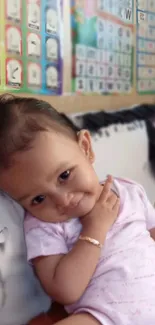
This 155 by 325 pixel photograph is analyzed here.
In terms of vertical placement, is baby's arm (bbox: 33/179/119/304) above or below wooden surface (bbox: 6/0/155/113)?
below

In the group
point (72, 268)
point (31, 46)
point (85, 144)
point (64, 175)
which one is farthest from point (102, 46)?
point (72, 268)

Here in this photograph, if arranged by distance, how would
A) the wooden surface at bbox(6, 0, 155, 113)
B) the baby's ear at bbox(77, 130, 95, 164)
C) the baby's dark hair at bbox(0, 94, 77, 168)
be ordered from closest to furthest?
the baby's dark hair at bbox(0, 94, 77, 168) → the baby's ear at bbox(77, 130, 95, 164) → the wooden surface at bbox(6, 0, 155, 113)

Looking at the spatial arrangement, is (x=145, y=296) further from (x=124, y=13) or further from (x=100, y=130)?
(x=124, y=13)

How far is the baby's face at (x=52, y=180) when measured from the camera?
78cm

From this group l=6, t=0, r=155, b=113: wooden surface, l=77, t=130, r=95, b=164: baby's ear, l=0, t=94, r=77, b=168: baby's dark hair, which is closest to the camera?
l=0, t=94, r=77, b=168: baby's dark hair

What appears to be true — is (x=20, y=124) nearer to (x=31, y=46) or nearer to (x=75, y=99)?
(x=31, y=46)

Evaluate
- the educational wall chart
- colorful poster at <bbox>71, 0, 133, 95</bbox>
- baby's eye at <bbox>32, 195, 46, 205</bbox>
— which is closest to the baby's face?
baby's eye at <bbox>32, 195, 46, 205</bbox>

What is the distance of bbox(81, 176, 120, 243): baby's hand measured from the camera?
83 centimetres

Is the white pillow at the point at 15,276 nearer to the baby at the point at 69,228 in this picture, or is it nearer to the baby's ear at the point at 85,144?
the baby at the point at 69,228

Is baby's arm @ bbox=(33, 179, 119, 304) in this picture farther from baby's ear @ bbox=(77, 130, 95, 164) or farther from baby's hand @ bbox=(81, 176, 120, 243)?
baby's ear @ bbox=(77, 130, 95, 164)

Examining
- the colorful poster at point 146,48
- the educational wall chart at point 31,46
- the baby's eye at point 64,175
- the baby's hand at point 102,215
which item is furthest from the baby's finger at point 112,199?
the colorful poster at point 146,48

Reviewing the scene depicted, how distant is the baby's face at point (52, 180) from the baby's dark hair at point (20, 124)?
11 millimetres

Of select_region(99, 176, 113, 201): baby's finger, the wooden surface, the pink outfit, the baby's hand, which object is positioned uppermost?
the wooden surface

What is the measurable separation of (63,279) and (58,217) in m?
0.10
